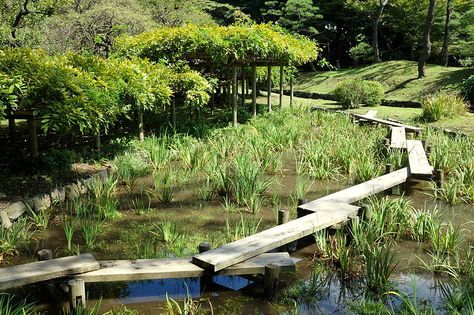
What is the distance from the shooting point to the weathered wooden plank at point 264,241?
425 cm

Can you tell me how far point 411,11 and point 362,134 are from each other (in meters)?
17.0

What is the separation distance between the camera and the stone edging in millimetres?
5920

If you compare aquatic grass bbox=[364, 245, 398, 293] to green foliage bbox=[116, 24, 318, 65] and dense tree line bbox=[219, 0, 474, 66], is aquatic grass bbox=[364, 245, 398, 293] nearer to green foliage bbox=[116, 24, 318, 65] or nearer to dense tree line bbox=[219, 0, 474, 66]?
green foliage bbox=[116, 24, 318, 65]

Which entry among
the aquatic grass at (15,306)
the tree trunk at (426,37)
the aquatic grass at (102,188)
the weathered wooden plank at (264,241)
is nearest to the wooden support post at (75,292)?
the aquatic grass at (15,306)

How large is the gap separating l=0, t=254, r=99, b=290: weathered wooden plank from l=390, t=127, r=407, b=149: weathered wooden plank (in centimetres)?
664

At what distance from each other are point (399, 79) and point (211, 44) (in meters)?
13.0

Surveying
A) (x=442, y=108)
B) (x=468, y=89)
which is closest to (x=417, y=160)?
(x=442, y=108)

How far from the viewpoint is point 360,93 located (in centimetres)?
1881

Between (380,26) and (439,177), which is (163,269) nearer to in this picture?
(439,177)

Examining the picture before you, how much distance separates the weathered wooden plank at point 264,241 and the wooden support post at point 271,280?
0.28 m

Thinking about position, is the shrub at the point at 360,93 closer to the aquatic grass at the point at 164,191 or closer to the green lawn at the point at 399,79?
the green lawn at the point at 399,79

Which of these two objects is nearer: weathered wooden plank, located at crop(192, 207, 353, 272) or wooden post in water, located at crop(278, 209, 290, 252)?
weathered wooden plank, located at crop(192, 207, 353, 272)

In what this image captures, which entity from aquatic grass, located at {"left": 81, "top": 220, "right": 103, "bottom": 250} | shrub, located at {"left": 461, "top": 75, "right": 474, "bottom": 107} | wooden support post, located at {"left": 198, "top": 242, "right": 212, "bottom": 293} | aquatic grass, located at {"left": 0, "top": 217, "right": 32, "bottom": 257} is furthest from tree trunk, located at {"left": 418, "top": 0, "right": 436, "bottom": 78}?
aquatic grass, located at {"left": 0, "top": 217, "right": 32, "bottom": 257}

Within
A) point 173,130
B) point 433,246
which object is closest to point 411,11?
point 173,130
